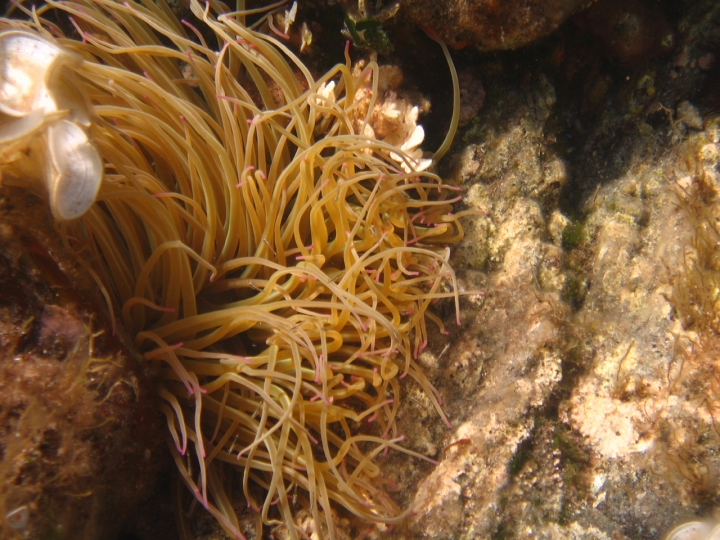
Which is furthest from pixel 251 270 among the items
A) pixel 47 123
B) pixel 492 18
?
pixel 492 18

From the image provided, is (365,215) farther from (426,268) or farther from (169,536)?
(169,536)

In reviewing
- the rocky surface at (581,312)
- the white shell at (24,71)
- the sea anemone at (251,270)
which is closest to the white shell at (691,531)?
the rocky surface at (581,312)

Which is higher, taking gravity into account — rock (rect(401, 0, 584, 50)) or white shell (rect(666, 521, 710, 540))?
rock (rect(401, 0, 584, 50))

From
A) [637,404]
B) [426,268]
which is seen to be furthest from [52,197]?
[637,404]

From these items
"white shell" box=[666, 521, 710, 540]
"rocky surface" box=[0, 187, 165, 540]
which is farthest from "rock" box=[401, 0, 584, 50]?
"white shell" box=[666, 521, 710, 540]

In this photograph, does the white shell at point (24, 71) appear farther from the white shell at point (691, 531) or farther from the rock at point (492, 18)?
the white shell at point (691, 531)

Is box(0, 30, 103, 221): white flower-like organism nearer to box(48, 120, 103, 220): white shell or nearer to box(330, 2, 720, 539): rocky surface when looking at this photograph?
box(48, 120, 103, 220): white shell

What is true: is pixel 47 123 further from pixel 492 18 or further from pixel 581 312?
pixel 581 312
